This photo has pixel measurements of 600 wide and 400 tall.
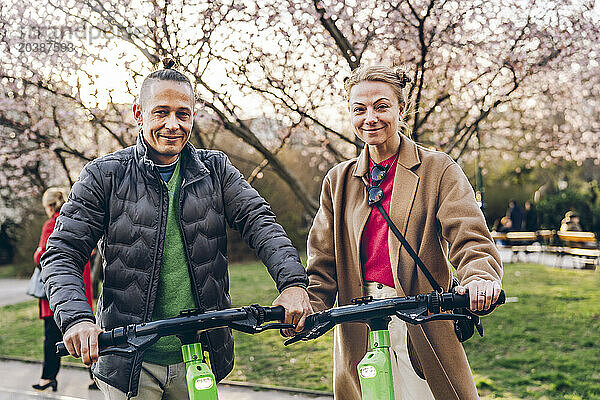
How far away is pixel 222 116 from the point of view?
7.40 meters

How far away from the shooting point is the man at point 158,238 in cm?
244

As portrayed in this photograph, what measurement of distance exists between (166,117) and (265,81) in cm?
586

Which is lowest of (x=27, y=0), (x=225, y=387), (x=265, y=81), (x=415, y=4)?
(x=225, y=387)

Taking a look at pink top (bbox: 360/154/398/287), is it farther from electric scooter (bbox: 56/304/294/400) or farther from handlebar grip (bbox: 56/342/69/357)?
handlebar grip (bbox: 56/342/69/357)

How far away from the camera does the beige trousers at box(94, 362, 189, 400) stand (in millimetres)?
2514

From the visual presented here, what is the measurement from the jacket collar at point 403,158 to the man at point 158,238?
1.69 ft

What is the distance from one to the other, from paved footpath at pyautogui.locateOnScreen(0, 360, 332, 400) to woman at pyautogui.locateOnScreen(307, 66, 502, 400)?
337 cm

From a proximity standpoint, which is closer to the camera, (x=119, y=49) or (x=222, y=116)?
(x=222, y=116)

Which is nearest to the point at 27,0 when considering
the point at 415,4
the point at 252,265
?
the point at 415,4

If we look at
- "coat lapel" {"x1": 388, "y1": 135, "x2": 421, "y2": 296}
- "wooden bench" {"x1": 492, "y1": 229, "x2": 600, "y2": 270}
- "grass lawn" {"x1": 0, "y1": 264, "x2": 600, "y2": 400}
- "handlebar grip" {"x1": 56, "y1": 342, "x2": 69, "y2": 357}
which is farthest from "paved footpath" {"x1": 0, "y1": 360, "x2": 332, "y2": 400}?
"wooden bench" {"x1": 492, "y1": 229, "x2": 600, "y2": 270}

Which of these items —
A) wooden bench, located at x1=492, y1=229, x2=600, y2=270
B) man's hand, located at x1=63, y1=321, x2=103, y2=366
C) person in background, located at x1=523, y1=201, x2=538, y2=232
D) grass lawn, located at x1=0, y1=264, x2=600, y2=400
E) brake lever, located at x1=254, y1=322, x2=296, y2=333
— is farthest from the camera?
person in background, located at x1=523, y1=201, x2=538, y2=232

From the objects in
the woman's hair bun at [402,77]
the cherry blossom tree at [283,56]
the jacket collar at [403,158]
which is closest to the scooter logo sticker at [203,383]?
the jacket collar at [403,158]

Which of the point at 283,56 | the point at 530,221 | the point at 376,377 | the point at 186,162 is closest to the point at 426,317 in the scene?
the point at 376,377

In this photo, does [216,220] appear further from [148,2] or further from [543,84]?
[543,84]
